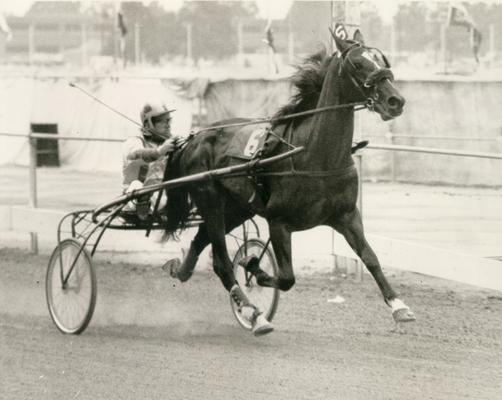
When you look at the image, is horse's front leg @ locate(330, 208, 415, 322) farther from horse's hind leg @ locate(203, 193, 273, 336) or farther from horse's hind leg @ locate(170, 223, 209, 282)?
horse's hind leg @ locate(170, 223, 209, 282)

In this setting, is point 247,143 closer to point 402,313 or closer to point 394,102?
point 394,102

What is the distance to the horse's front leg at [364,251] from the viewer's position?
6270mm

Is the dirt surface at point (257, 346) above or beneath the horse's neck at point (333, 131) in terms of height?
beneath

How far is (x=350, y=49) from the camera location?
20.9 feet

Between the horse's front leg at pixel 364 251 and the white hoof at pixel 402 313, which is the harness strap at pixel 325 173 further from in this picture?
the white hoof at pixel 402 313

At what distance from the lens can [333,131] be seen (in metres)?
6.46

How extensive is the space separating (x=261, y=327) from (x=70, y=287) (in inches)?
73.3

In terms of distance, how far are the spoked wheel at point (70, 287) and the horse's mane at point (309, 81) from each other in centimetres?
199

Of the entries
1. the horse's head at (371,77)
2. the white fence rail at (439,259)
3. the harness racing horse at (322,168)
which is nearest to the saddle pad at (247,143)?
the harness racing horse at (322,168)

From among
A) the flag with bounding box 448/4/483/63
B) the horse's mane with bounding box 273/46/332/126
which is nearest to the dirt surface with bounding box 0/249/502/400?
the horse's mane with bounding box 273/46/332/126

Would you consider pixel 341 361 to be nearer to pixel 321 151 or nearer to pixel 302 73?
pixel 321 151

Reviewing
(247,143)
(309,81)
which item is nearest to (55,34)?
(247,143)

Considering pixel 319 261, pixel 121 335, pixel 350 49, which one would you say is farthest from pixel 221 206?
pixel 319 261

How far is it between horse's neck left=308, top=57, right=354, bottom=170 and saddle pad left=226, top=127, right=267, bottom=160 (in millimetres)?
489
